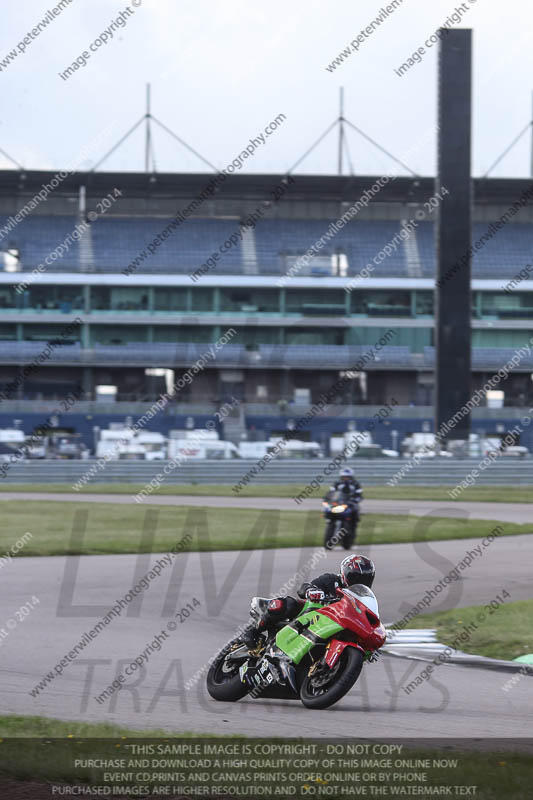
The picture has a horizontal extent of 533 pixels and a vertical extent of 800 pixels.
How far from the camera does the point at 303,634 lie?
750 centimetres

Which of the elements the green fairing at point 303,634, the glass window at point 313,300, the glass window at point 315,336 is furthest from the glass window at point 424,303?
the green fairing at point 303,634

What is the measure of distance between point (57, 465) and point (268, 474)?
24.2ft

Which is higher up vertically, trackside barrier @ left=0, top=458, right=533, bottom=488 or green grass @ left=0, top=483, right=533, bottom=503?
trackside barrier @ left=0, top=458, right=533, bottom=488

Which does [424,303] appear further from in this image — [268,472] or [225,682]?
[225,682]

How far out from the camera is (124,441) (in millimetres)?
44375

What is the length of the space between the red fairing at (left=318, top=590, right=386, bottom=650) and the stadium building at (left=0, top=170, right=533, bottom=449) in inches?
2030

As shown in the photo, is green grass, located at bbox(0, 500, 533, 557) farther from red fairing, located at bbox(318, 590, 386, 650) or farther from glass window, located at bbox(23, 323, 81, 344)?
glass window, located at bbox(23, 323, 81, 344)

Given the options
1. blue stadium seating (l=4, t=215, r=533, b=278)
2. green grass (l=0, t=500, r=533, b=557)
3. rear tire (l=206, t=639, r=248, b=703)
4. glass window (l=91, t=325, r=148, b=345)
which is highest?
blue stadium seating (l=4, t=215, r=533, b=278)

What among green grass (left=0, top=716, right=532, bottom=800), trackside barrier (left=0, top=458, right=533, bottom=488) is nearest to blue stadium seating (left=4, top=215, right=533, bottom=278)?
trackside barrier (left=0, top=458, right=533, bottom=488)

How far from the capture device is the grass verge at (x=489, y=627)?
1043 centimetres

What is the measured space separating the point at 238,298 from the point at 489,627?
176ft

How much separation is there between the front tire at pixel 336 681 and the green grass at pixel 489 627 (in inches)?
128

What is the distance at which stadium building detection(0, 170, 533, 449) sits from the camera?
62.5m

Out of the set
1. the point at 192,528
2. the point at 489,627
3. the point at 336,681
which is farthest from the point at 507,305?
the point at 336,681
